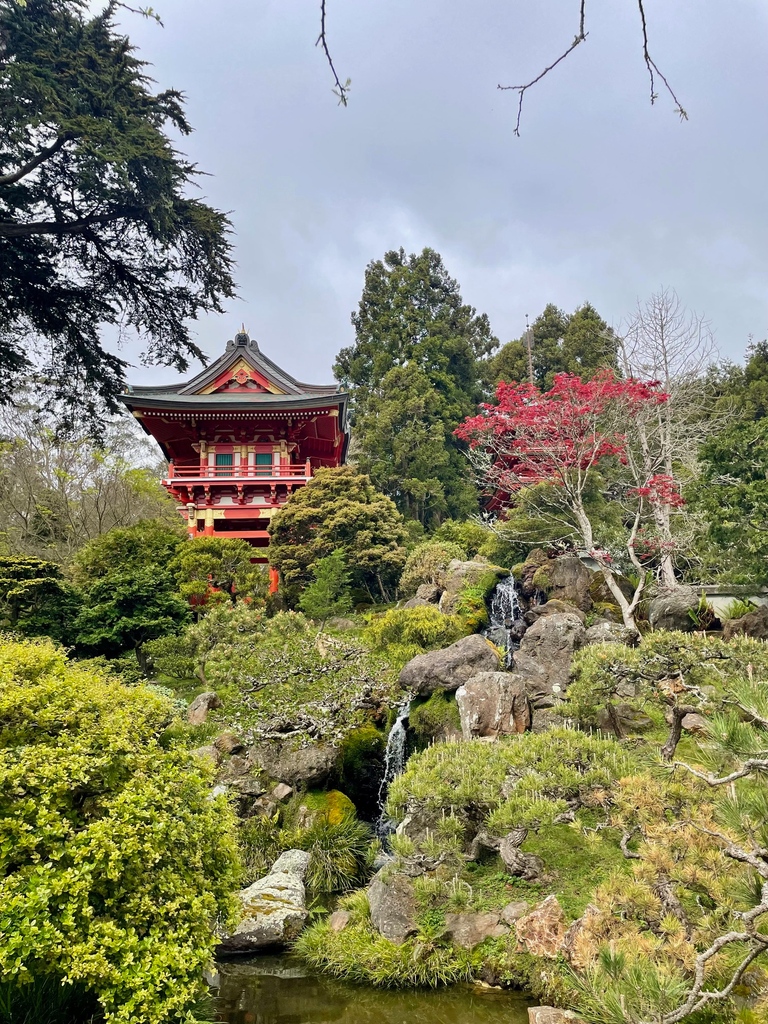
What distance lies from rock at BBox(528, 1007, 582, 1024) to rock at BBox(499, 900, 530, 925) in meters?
1.01

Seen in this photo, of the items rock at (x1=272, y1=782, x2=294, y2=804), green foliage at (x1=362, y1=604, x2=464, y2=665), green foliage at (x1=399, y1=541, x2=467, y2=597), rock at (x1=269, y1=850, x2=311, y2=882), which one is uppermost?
green foliage at (x1=399, y1=541, x2=467, y2=597)

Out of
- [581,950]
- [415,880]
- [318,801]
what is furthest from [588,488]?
[581,950]

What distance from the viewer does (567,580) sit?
13172 millimetres

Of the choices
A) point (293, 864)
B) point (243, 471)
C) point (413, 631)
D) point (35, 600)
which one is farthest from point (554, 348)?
point (293, 864)

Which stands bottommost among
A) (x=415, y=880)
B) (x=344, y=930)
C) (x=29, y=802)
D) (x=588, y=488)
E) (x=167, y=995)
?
(x=344, y=930)

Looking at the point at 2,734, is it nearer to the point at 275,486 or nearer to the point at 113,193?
the point at 113,193

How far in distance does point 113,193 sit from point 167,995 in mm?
6635

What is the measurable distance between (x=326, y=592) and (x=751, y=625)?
8162 millimetres

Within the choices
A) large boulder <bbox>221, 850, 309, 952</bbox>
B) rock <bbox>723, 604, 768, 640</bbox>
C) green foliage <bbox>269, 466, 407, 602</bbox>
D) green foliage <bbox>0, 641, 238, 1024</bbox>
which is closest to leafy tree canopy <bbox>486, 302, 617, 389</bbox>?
green foliage <bbox>269, 466, 407, 602</bbox>

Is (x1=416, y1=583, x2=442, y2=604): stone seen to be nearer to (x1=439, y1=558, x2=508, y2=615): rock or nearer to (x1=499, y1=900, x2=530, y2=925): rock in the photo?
(x1=439, y1=558, x2=508, y2=615): rock

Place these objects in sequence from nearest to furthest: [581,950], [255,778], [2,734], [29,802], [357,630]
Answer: [581,950] < [29,802] < [2,734] < [255,778] < [357,630]

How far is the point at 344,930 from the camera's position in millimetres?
5574

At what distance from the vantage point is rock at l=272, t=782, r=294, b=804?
7.65 meters

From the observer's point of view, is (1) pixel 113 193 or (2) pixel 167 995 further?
(1) pixel 113 193
